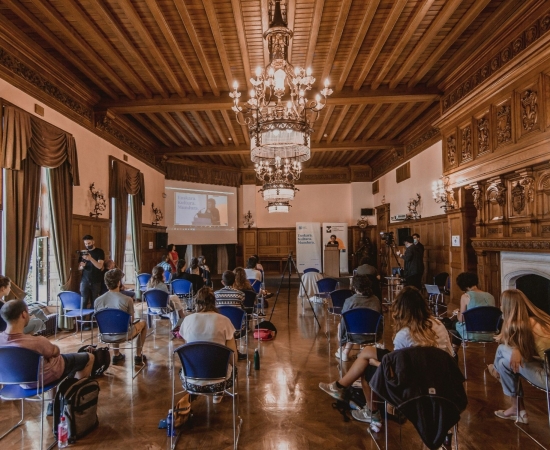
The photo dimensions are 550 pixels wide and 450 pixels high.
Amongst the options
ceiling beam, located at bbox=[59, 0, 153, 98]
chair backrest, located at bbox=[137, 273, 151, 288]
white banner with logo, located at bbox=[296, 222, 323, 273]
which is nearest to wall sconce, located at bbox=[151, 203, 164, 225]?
chair backrest, located at bbox=[137, 273, 151, 288]

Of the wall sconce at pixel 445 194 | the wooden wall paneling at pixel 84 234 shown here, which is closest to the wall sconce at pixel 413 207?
the wall sconce at pixel 445 194

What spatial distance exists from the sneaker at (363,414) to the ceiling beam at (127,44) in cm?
556

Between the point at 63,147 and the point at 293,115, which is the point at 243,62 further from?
the point at 63,147

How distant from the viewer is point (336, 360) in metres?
4.80

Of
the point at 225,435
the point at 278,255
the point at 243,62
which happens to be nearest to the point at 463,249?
the point at 243,62

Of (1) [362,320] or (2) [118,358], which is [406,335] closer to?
(1) [362,320]

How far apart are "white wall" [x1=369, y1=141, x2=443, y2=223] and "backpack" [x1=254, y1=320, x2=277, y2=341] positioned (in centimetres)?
552

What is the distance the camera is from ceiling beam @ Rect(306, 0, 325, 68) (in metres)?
4.73

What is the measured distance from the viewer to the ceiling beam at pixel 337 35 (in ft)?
15.6

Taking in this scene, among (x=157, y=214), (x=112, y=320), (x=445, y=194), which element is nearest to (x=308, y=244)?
(x=157, y=214)

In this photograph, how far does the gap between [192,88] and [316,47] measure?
2772 mm

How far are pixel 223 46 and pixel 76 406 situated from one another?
A: 519 centimetres

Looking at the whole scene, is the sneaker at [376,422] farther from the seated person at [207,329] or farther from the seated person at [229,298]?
the seated person at [229,298]

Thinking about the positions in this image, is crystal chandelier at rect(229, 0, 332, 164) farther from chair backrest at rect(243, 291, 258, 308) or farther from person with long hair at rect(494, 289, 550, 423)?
person with long hair at rect(494, 289, 550, 423)
